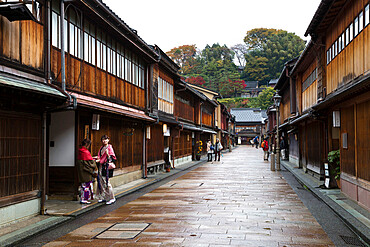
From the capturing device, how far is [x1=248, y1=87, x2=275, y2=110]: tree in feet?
307

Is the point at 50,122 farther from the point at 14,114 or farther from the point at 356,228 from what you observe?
the point at 356,228

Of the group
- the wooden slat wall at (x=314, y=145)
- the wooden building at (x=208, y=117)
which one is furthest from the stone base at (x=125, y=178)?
the wooden building at (x=208, y=117)

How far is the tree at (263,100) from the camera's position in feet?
307

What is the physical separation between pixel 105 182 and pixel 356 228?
781 centimetres

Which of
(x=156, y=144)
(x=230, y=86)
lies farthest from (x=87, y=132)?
(x=230, y=86)

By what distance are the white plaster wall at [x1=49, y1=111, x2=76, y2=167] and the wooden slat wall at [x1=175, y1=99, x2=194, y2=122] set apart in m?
17.8

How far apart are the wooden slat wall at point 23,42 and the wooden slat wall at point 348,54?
9.32 m

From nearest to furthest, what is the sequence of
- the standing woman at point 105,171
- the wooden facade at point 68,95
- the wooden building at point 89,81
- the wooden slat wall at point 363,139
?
1. the wooden facade at point 68,95
2. the wooden slat wall at point 363,139
3. the wooden building at point 89,81
4. the standing woman at point 105,171

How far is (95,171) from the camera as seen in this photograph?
11.9 m

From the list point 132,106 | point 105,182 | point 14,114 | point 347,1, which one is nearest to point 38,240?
point 14,114

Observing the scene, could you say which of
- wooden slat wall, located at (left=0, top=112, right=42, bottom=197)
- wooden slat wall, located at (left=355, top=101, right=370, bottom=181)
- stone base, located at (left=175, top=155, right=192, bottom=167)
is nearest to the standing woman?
wooden slat wall, located at (left=0, top=112, right=42, bottom=197)

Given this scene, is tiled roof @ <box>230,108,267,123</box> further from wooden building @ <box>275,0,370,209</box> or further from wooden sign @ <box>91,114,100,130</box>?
wooden sign @ <box>91,114,100,130</box>

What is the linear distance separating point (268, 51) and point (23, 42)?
92831 mm

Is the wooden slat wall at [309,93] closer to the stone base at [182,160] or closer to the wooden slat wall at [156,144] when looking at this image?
the wooden slat wall at [156,144]
